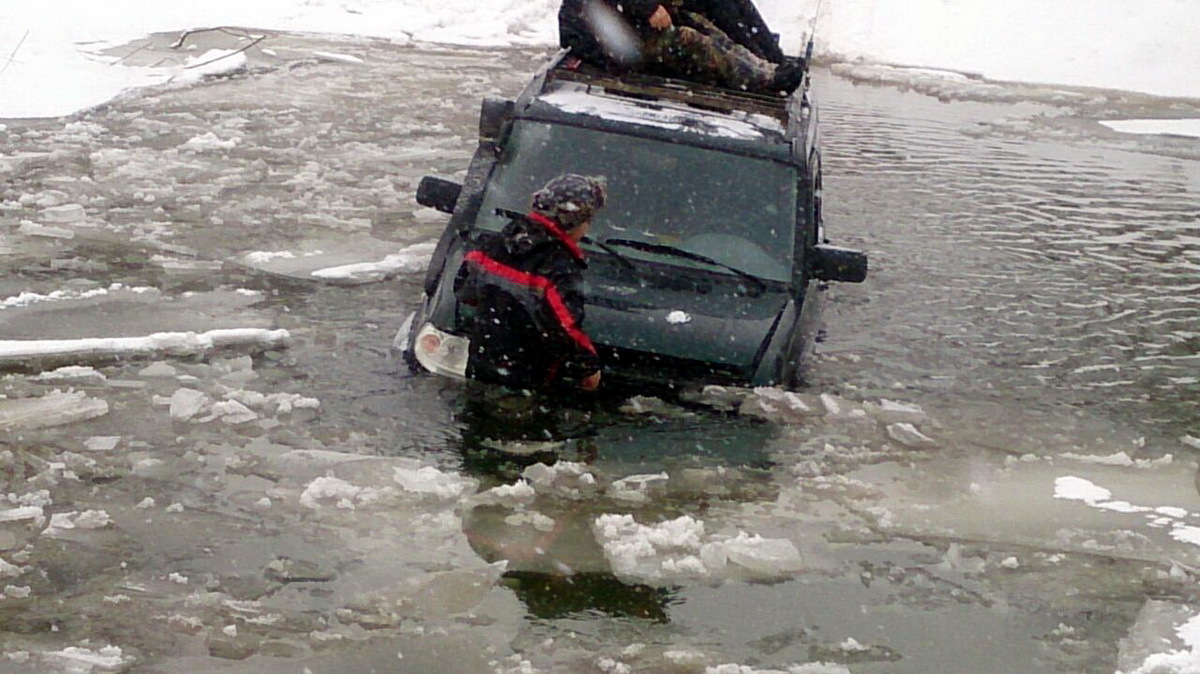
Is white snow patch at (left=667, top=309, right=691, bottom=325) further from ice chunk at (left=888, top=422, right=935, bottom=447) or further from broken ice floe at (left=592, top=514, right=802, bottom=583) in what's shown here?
ice chunk at (left=888, top=422, right=935, bottom=447)

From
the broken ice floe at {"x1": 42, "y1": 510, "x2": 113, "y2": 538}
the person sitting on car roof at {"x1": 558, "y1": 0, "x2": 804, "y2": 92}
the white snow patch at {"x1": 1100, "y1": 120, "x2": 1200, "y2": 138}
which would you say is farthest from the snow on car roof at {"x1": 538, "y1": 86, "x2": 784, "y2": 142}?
the white snow patch at {"x1": 1100, "y1": 120, "x2": 1200, "y2": 138}

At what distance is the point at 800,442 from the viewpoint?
6.96 metres

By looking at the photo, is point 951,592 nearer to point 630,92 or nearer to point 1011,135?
point 630,92

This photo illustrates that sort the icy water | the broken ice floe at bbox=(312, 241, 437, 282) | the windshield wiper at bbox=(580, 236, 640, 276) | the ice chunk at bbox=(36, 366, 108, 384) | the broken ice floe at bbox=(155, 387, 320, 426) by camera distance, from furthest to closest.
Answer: the broken ice floe at bbox=(312, 241, 437, 282), the ice chunk at bbox=(36, 366, 108, 384), the windshield wiper at bbox=(580, 236, 640, 276), the broken ice floe at bbox=(155, 387, 320, 426), the icy water

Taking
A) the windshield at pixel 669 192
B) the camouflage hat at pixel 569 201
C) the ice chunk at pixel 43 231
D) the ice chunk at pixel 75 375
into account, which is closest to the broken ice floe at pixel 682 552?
the camouflage hat at pixel 569 201

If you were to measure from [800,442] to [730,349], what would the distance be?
30.1 inches

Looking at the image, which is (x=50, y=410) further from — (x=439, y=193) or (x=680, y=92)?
(x=680, y=92)

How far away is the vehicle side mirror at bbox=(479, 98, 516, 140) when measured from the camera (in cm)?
749

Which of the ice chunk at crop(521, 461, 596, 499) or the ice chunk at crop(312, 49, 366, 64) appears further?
the ice chunk at crop(312, 49, 366, 64)

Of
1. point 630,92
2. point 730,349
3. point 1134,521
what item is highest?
point 630,92

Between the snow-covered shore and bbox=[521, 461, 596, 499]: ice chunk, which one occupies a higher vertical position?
the snow-covered shore

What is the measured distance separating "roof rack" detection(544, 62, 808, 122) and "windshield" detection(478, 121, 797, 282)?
51 cm

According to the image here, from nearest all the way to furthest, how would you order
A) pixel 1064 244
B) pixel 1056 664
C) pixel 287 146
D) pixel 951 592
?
pixel 1056 664, pixel 951 592, pixel 1064 244, pixel 287 146

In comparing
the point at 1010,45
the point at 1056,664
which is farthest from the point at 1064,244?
the point at 1010,45
